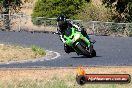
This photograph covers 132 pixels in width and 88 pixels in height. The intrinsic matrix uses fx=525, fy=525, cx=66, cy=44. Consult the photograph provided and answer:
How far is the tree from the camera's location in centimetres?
4716

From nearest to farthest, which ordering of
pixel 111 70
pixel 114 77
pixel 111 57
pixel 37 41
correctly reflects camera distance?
pixel 114 77
pixel 111 70
pixel 111 57
pixel 37 41

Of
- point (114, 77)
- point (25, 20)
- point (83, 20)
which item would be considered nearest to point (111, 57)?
point (114, 77)

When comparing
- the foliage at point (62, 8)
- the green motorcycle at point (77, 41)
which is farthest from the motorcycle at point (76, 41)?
the foliage at point (62, 8)

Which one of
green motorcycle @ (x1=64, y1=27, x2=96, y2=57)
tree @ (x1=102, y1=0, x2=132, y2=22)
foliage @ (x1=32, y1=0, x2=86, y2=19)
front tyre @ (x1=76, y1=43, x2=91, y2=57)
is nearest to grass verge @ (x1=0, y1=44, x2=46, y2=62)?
front tyre @ (x1=76, y1=43, x2=91, y2=57)

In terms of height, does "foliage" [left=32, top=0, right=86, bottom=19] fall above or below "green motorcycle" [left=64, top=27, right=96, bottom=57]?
below

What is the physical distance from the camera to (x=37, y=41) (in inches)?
1363

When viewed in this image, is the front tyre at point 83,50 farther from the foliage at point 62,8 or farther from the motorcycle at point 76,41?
the foliage at point 62,8

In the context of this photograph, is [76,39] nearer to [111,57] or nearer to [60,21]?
[60,21]

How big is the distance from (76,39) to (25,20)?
29.3m

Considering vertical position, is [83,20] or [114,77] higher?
[114,77]

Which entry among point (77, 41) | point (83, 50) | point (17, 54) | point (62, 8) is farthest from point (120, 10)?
point (77, 41)

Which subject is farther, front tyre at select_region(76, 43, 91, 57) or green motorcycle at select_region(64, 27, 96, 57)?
front tyre at select_region(76, 43, 91, 57)

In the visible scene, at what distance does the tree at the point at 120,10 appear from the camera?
155ft

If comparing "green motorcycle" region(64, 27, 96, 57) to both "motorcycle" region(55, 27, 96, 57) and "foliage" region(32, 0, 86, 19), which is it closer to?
"motorcycle" region(55, 27, 96, 57)
